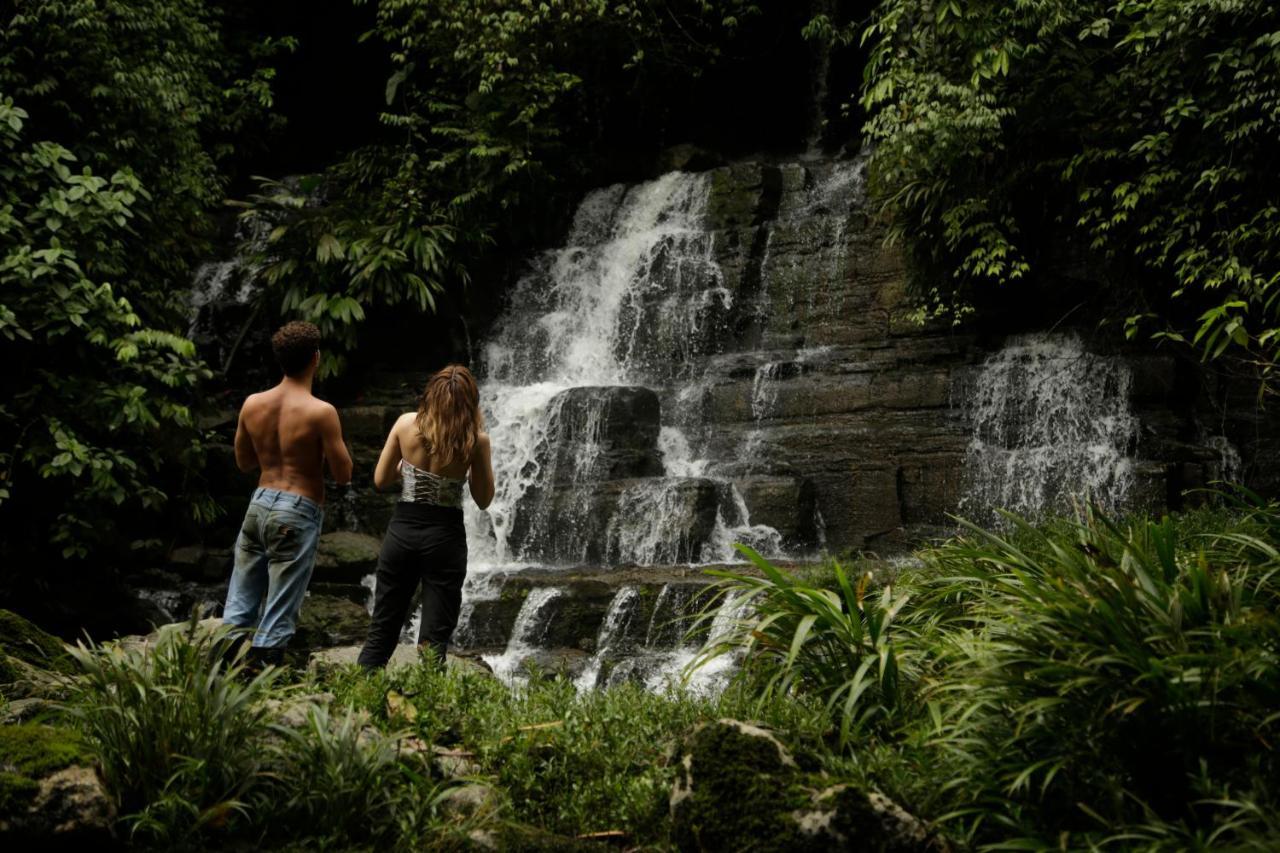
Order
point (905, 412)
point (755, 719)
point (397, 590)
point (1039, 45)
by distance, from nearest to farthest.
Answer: point (755, 719), point (397, 590), point (1039, 45), point (905, 412)

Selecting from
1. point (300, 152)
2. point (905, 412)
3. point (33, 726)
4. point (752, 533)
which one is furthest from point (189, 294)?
point (33, 726)

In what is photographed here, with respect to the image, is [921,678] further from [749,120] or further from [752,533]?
[749,120]

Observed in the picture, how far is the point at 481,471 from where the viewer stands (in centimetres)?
497

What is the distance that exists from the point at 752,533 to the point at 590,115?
9314 mm

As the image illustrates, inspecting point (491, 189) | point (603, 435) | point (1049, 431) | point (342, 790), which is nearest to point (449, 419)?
point (342, 790)

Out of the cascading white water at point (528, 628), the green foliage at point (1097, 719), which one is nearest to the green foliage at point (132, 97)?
the cascading white water at point (528, 628)

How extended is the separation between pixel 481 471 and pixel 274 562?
103 centimetres

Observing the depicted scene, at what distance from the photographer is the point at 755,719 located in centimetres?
385

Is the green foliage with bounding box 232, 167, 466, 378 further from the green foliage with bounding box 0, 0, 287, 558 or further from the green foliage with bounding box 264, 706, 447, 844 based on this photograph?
the green foliage with bounding box 264, 706, 447, 844

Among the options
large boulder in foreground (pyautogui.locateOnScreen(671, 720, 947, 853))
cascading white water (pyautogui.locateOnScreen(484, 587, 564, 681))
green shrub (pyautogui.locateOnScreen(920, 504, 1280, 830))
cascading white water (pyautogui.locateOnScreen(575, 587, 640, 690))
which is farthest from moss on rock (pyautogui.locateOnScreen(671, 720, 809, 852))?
cascading white water (pyautogui.locateOnScreen(484, 587, 564, 681))

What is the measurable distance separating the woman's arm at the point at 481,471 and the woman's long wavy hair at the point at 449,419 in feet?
0.13

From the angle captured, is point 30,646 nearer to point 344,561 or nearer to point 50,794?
point 50,794

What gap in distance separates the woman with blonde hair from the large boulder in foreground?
5.91 ft

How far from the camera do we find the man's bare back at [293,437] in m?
4.80
